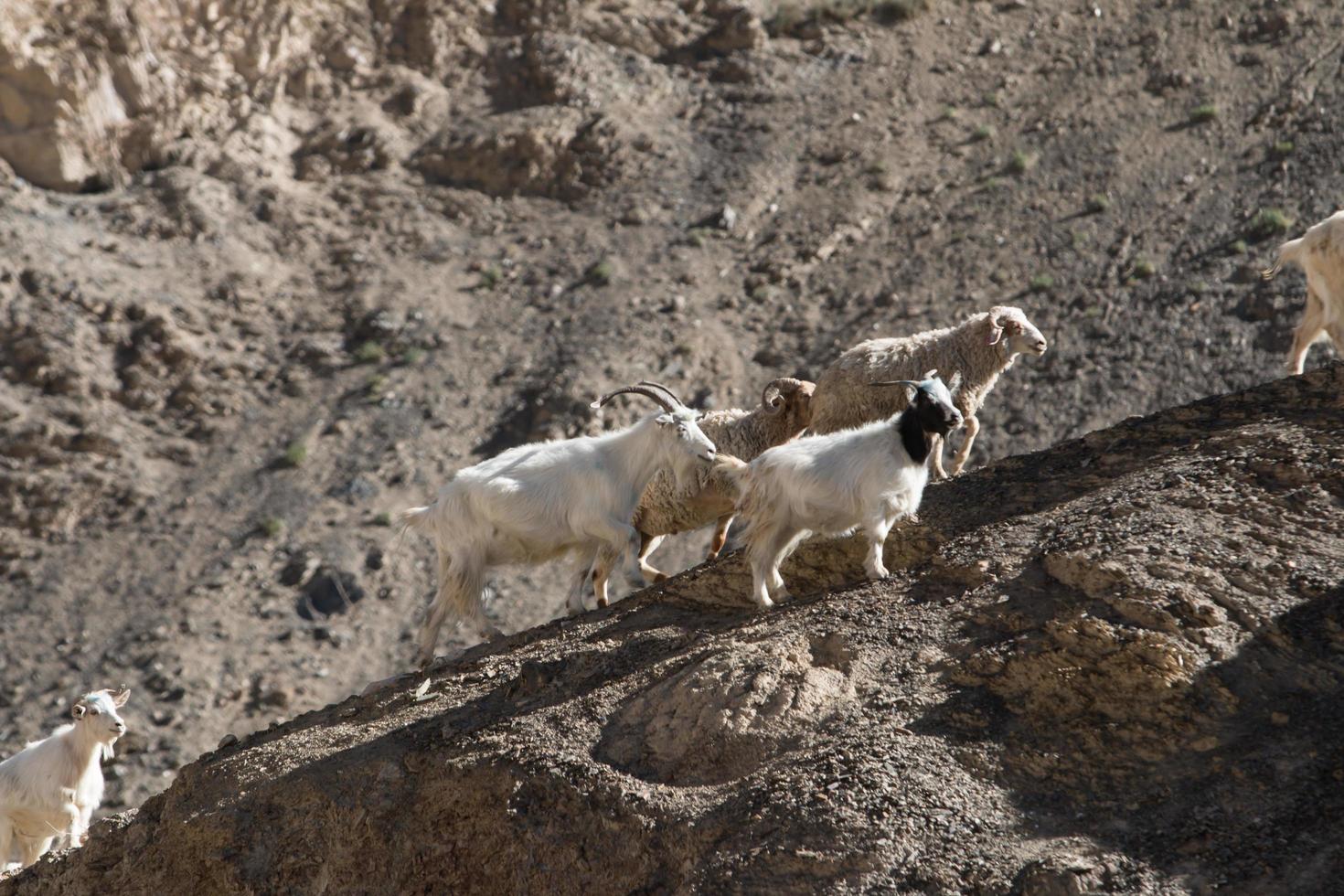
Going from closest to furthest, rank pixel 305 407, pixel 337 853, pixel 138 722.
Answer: pixel 337 853, pixel 138 722, pixel 305 407

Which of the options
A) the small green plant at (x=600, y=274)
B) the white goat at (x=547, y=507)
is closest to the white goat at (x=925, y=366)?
the white goat at (x=547, y=507)

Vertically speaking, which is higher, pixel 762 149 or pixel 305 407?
pixel 762 149

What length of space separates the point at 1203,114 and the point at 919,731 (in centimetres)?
2322

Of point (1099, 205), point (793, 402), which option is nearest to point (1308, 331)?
point (793, 402)

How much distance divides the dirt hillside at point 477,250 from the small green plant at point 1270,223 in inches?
3.4

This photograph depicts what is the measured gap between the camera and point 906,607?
25.9 ft

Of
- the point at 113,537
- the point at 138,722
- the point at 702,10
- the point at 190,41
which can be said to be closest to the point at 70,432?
the point at 113,537

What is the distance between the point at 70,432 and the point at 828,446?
1941 centimetres

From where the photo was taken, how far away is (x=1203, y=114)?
1066 inches

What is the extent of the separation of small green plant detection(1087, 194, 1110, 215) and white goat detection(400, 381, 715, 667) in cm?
1794

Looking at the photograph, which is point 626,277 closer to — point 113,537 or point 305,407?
point 305,407

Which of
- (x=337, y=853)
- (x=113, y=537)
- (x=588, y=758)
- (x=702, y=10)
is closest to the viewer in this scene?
(x=588, y=758)

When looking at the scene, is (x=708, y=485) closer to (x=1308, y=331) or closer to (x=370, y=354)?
(x=1308, y=331)

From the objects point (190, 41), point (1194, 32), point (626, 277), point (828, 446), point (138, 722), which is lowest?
point (138, 722)
